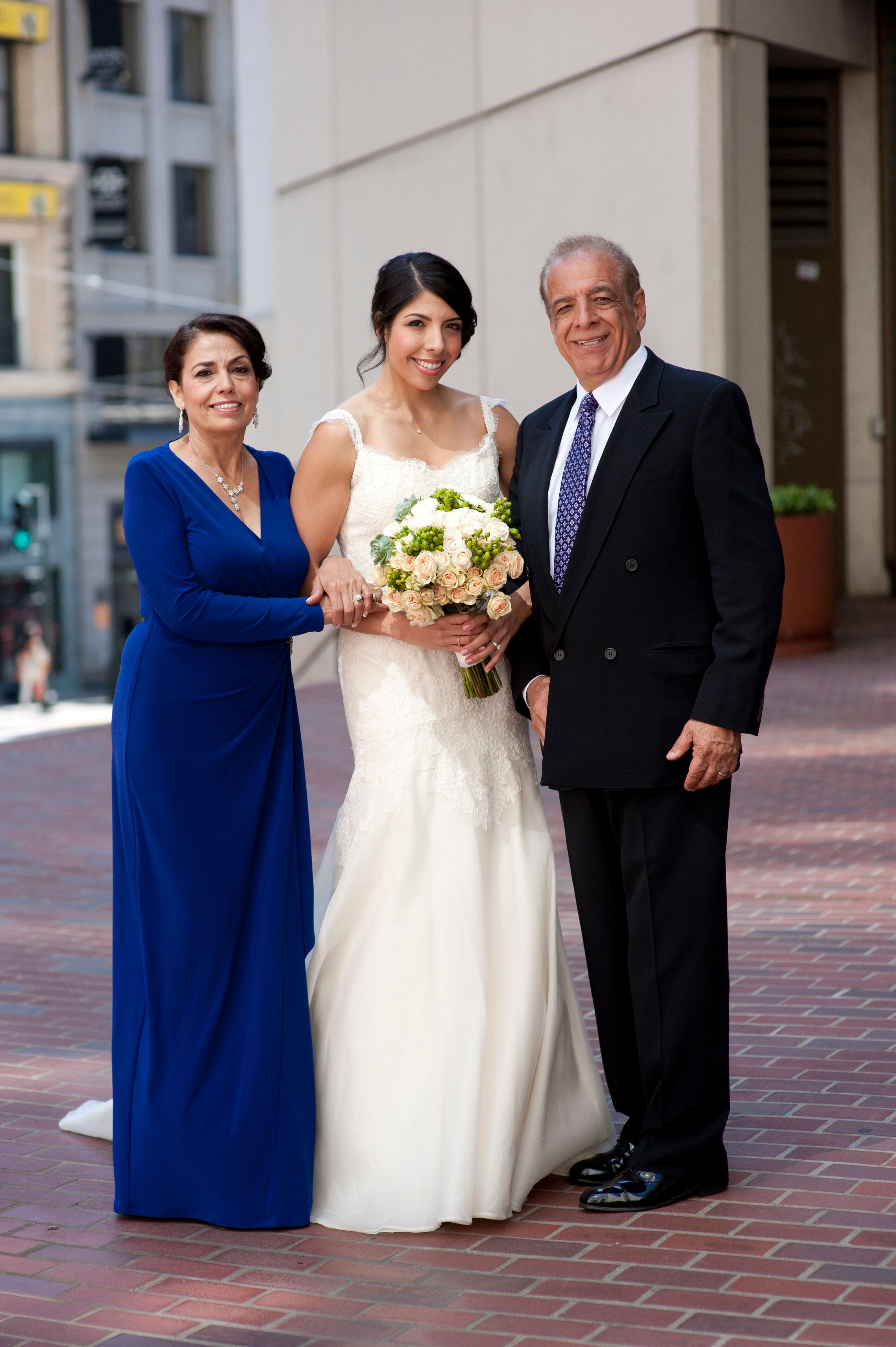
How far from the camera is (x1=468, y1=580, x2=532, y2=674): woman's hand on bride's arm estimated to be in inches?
152

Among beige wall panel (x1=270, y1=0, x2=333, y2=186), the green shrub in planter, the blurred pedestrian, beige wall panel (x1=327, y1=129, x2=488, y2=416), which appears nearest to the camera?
the green shrub in planter

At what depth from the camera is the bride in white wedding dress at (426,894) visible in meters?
3.78

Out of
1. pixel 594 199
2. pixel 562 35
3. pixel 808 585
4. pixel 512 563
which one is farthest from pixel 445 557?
pixel 562 35

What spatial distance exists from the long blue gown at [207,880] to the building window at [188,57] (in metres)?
38.4

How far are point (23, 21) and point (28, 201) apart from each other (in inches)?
152

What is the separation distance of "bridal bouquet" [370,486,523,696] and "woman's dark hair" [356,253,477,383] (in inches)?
17.0

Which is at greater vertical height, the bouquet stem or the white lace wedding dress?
the bouquet stem

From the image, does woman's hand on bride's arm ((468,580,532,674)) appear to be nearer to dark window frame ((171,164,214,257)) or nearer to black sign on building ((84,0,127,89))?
black sign on building ((84,0,127,89))

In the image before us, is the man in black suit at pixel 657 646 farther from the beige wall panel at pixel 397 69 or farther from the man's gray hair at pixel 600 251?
the beige wall panel at pixel 397 69

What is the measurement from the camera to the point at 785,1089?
14.9ft

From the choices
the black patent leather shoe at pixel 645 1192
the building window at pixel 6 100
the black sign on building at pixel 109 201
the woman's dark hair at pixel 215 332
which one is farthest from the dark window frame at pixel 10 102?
the black patent leather shoe at pixel 645 1192

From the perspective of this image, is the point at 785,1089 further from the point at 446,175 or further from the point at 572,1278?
the point at 446,175

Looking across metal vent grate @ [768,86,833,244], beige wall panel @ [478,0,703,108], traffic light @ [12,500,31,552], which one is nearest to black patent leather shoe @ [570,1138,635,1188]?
beige wall panel @ [478,0,703,108]

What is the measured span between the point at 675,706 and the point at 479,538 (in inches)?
23.1
